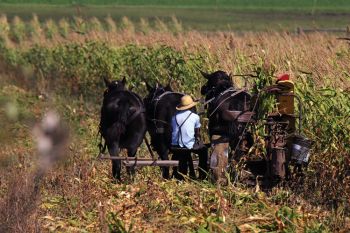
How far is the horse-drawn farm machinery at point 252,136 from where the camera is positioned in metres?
11.3

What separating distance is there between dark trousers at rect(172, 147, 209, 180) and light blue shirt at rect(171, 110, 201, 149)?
112 millimetres

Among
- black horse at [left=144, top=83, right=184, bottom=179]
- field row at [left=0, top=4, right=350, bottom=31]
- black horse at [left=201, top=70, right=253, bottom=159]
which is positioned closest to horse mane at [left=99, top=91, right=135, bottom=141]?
black horse at [left=144, top=83, right=184, bottom=179]

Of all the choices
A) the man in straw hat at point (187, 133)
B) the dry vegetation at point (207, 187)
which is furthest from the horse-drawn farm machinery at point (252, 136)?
the dry vegetation at point (207, 187)

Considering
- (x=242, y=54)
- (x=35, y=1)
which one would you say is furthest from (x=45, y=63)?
(x=35, y=1)

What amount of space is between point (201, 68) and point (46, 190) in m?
6.87

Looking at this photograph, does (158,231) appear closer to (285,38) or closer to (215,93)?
(215,93)

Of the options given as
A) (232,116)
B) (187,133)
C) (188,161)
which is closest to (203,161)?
(188,161)

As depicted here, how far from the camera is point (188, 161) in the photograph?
1289 cm

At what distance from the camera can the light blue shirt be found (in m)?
12.5

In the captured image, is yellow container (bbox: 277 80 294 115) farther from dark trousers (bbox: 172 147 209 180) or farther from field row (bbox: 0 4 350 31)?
field row (bbox: 0 4 350 31)

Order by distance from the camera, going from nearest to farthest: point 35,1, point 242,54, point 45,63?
point 242,54 < point 45,63 < point 35,1

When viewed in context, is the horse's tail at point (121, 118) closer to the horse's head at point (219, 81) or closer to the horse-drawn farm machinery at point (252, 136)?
the horse-drawn farm machinery at point (252, 136)

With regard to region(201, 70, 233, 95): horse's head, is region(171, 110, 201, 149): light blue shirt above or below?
below

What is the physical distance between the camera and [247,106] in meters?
12.3
